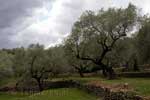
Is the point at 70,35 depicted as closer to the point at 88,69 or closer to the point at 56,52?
the point at 56,52

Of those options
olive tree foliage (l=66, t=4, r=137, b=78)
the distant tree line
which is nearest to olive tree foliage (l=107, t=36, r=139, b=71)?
the distant tree line

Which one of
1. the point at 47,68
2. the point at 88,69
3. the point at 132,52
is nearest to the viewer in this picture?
the point at 132,52

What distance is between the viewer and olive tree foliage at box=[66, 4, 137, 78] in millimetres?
61719

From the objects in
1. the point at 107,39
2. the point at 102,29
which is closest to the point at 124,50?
the point at 107,39

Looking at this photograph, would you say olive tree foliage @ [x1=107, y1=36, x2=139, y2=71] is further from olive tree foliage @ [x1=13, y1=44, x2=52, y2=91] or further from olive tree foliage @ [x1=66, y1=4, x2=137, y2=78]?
olive tree foliage @ [x1=13, y1=44, x2=52, y2=91]

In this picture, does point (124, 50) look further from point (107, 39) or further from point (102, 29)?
point (102, 29)

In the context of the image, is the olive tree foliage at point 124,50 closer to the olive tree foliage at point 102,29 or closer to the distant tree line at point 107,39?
the distant tree line at point 107,39

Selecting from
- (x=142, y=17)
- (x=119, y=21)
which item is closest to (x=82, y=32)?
(x=119, y=21)

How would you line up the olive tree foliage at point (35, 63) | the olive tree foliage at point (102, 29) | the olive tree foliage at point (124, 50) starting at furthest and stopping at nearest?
1. the olive tree foliage at point (35, 63)
2. the olive tree foliage at point (124, 50)
3. the olive tree foliage at point (102, 29)

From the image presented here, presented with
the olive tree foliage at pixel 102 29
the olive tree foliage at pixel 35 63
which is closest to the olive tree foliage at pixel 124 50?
the olive tree foliage at pixel 102 29

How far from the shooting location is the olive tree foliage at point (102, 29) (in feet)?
202

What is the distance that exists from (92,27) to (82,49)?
7.19 metres

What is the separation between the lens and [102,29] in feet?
208

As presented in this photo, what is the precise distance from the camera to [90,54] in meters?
73.3
